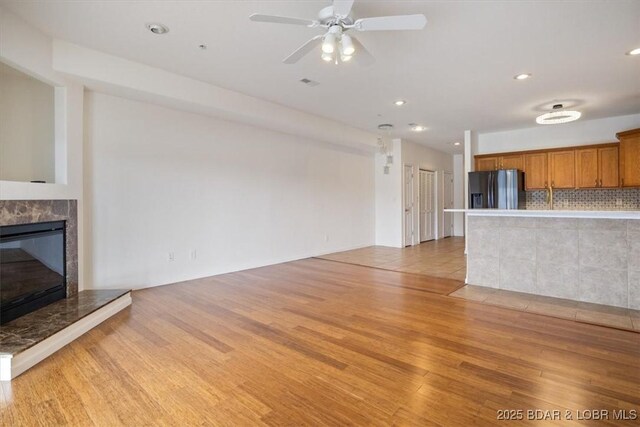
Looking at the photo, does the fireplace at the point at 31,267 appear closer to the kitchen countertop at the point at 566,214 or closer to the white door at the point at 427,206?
the kitchen countertop at the point at 566,214

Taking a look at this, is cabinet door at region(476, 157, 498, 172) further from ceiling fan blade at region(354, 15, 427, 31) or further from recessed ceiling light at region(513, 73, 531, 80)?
ceiling fan blade at region(354, 15, 427, 31)

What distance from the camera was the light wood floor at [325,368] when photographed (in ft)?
5.87

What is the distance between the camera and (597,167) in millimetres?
5789

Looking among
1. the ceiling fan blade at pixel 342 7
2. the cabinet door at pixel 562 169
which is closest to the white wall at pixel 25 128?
the ceiling fan blade at pixel 342 7

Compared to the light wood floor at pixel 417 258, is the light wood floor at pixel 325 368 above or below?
below

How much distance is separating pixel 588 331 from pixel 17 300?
515cm

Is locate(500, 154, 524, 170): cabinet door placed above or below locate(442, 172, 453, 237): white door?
above

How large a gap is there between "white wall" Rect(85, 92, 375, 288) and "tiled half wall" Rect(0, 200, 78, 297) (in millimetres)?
325

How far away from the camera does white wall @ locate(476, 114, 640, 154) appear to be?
5.86 metres

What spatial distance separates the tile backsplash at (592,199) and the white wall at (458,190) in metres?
3.60

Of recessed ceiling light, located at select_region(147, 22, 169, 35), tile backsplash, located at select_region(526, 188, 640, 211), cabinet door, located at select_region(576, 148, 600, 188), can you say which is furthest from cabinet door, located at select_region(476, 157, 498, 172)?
recessed ceiling light, located at select_region(147, 22, 169, 35)

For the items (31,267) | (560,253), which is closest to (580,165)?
(560,253)

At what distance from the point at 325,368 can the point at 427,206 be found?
7653mm

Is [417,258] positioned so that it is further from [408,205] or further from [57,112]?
[57,112]
